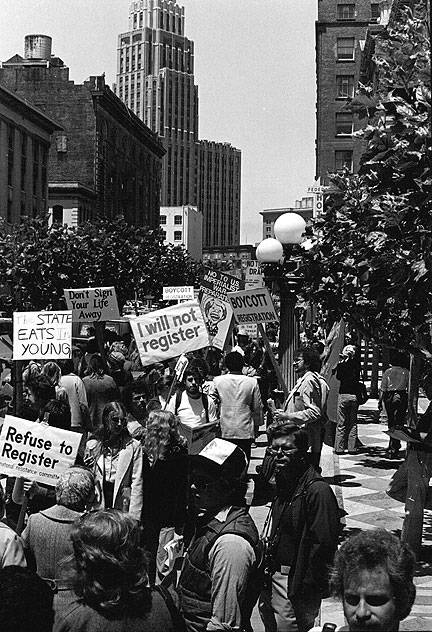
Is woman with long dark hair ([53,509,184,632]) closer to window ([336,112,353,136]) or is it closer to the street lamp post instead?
the street lamp post

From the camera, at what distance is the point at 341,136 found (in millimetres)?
66750

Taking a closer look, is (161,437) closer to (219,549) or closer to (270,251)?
(219,549)

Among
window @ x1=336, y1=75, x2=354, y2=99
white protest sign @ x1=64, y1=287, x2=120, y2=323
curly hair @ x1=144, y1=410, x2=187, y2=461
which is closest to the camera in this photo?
curly hair @ x1=144, y1=410, x2=187, y2=461

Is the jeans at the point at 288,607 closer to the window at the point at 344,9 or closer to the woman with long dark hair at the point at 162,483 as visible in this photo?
the woman with long dark hair at the point at 162,483

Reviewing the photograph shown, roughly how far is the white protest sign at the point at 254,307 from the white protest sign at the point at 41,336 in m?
2.78

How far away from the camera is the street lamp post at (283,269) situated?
12547mm

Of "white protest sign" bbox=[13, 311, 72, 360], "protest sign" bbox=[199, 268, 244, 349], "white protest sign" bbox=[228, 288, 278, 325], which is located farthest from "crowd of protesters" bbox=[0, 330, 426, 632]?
"protest sign" bbox=[199, 268, 244, 349]

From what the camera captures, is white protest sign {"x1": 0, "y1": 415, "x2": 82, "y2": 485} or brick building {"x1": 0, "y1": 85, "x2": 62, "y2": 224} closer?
white protest sign {"x1": 0, "y1": 415, "x2": 82, "y2": 485}

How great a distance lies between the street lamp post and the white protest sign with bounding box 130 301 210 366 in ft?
5.64

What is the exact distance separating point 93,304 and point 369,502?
8260 millimetres

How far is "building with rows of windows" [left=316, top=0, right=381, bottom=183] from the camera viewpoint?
220ft

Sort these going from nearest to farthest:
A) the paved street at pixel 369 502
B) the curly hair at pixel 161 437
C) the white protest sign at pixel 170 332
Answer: the paved street at pixel 369 502 < the curly hair at pixel 161 437 < the white protest sign at pixel 170 332

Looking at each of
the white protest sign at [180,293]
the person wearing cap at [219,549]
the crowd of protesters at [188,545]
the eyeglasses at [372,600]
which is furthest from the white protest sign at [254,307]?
the white protest sign at [180,293]

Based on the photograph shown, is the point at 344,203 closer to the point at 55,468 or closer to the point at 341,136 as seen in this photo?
the point at 55,468
